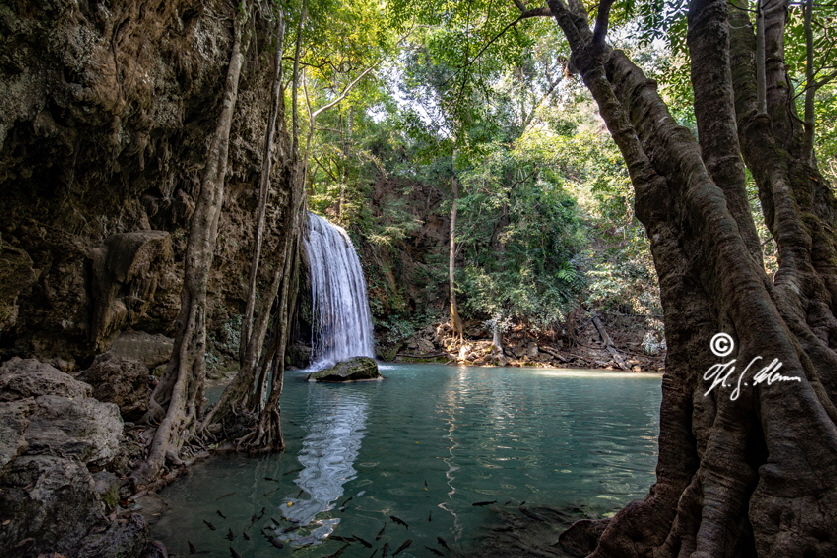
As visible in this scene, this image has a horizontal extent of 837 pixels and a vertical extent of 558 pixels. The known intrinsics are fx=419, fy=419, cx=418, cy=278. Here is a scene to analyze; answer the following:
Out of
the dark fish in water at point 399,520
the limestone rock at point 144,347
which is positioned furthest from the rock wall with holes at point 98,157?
the dark fish in water at point 399,520

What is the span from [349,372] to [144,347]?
5741 millimetres

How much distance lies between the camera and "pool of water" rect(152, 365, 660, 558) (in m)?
2.86

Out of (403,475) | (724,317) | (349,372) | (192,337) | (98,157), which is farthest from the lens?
(349,372)

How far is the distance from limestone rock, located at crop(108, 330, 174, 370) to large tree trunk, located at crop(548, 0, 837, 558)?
271 inches

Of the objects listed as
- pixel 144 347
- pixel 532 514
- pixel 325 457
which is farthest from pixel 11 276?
pixel 532 514

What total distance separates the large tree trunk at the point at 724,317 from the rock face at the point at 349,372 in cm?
957

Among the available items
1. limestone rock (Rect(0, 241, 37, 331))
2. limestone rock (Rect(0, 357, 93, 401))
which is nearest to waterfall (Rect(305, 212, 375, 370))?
limestone rock (Rect(0, 241, 37, 331))

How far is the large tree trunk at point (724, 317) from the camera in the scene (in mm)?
1811

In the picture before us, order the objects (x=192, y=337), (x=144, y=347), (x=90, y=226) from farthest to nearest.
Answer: (x=144, y=347)
(x=90, y=226)
(x=192, y=337)

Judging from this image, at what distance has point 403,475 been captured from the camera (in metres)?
4.01

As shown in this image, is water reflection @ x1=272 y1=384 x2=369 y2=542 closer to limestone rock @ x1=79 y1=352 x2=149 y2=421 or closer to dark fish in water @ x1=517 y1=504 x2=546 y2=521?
dark fish in water @ x1=517 y1=504 x2=546 y2=521

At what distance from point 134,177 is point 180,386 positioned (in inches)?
148

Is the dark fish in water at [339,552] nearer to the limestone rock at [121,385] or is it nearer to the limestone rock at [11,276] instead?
the limestone rock at [121,385]

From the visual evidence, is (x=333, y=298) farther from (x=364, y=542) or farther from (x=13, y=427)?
(x=364, y=542)
